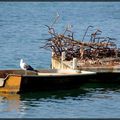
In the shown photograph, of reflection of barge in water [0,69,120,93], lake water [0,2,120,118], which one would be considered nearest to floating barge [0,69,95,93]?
reflection of barge in water [0,69,120,93]

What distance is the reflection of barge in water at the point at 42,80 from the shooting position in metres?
36.9

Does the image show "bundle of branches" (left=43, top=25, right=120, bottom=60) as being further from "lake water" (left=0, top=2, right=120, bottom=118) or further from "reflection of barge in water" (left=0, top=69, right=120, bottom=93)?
"reflection of barge in water" (left=0, top=69, right=120, bottom=93)

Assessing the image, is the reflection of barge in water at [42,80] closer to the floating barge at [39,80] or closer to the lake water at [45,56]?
the floating barge at [39,80]

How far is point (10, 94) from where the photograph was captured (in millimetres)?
37250

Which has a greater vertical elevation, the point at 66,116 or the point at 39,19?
the point at 39,19

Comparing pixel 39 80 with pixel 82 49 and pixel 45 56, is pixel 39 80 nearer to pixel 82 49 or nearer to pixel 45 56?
pixel 82 49

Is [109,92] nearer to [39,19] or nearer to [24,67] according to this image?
[24,67]

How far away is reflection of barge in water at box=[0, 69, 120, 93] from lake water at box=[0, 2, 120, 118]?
10.9 inches

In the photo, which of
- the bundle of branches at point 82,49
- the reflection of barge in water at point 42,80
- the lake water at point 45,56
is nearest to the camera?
the lake water at point 45,56

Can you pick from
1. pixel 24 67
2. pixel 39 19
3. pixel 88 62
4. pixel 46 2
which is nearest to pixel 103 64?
pixel 88 62

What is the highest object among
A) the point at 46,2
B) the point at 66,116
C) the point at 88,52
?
the point at 46,2

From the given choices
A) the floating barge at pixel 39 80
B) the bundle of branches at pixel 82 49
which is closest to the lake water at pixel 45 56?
the floating barge at pixel 39 80

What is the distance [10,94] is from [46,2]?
260 ft

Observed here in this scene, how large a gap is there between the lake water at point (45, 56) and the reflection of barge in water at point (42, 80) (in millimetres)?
277
